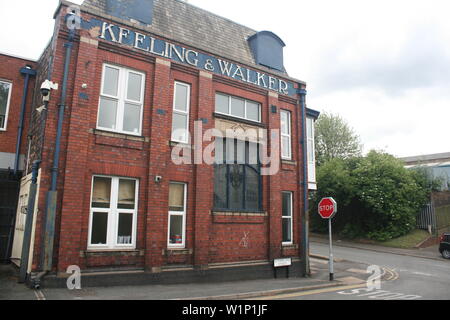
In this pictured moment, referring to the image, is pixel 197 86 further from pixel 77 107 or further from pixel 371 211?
pixel 371 211

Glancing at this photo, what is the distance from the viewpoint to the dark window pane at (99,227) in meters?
10.0

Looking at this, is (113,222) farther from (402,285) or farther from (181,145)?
(402,285)

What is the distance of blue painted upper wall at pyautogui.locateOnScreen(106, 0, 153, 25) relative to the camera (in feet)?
38.4

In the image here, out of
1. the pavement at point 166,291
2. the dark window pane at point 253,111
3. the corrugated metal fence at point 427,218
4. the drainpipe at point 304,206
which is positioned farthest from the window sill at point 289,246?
the corrugated metal fence at point 427,218

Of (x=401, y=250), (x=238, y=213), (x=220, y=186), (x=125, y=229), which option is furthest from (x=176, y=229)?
(x=401, y=250)

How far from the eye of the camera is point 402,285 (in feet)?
41.9

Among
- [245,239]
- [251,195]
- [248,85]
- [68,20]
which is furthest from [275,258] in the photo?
[68,20]

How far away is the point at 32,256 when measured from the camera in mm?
9055

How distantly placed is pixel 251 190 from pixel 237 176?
825 millimetres

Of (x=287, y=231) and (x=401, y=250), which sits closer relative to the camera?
(x=287, y=231)

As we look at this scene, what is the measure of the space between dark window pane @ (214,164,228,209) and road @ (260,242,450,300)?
160 inches

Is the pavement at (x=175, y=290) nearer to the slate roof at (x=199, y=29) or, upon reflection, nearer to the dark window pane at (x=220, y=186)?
the dark window pane at (x=220, y=186)

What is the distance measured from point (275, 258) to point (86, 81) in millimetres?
8985

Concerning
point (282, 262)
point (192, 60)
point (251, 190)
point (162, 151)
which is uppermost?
point (192, 60)
